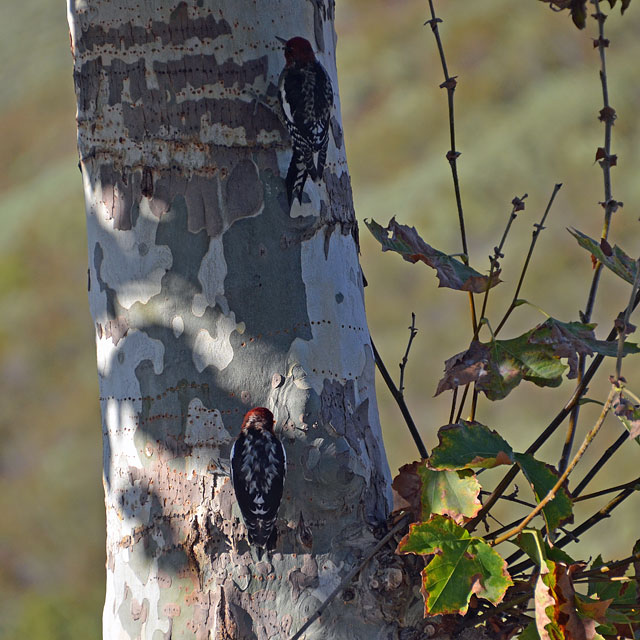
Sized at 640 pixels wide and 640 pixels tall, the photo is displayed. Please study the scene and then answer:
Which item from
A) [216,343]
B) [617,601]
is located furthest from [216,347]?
[617,601]

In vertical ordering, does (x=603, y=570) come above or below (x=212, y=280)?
below

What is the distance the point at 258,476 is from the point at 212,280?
0.24 m

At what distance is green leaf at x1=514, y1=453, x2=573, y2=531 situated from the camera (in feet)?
3.08

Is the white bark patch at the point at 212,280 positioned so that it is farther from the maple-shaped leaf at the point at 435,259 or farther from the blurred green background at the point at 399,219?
the blurred green background at the point at 399,219

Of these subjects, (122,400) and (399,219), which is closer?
(122,400)

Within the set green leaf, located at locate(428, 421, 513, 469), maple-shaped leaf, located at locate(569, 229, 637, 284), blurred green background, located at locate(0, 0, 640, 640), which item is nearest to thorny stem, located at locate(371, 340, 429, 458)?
green leaf, located at locate(428, 421, 513, 469)

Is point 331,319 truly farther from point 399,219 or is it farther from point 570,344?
point 399,219

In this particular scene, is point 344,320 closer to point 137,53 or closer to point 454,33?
point 137,53

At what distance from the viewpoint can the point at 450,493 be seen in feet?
3.11

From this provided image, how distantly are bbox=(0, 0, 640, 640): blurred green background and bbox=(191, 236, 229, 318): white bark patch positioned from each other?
3.58m

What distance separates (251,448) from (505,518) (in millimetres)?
4196

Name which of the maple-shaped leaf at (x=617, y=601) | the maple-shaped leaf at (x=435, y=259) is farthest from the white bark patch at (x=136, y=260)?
the maple-shaped leaf at (x=617, y=601)

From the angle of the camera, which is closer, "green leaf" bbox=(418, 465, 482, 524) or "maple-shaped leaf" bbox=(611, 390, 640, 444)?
"maple-shaped leaf" bbox=(611, 390, 640, 444)

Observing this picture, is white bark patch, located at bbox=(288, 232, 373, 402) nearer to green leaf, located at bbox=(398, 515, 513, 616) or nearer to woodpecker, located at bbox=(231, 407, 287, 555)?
woodpecker, located at bbox=(231, 407, 287, 555)
